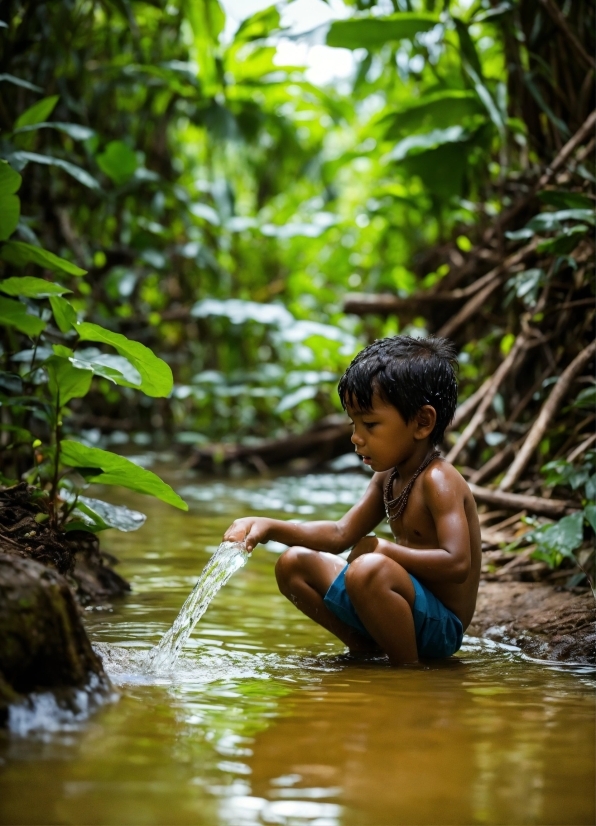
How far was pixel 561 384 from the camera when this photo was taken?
3.37 meters

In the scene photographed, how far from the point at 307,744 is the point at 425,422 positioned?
3.36ft

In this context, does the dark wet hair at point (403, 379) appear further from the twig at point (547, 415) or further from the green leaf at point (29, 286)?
the twig at point (547, 415)

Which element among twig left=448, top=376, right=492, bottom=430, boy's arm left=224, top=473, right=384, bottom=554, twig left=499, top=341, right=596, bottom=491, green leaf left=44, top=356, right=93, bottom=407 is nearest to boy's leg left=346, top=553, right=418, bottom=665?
boy's arm left=224, top=473, right=384, bottom=554

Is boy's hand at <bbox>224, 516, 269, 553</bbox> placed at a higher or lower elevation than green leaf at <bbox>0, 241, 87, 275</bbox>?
lower

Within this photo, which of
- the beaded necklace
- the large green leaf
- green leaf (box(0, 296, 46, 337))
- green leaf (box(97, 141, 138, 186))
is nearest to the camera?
the beaded necklace

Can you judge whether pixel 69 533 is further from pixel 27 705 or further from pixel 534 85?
pixel 534 85

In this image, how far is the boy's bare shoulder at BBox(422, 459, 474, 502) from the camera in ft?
7.30

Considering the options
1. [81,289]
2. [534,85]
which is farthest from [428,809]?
[81,289]

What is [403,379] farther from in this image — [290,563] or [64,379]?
[64,379]

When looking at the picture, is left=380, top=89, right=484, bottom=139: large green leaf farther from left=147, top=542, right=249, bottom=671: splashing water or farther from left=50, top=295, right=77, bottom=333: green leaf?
left=147, top=542, right=249, bottom=671: splashing water

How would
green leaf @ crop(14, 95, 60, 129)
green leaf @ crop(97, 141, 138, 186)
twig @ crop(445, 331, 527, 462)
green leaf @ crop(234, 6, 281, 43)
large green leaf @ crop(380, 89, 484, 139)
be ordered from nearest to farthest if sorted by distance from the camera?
1. green leaf @ crop(14, 95, 60, 129)
2. twig @ crop(445, 331, 527, 462)
3. large green leaf @ crop(380, 89, 484, 139)
4. green leaf @ crop(97, 141, 138, 186)
5. green leaf @ crop(234, 6, 281, 43)

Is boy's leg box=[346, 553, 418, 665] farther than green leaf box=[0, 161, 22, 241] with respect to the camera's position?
No

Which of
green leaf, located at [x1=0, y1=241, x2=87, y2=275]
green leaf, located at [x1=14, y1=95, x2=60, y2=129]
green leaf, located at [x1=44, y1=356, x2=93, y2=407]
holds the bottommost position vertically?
green leaf, located at [x1=44, y1=356, x2=93, y2=407]

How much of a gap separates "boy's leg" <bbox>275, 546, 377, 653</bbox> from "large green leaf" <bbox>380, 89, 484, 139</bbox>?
298cm
